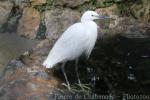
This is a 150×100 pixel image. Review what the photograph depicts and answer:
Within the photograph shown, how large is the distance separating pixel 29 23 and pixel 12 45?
103 cm

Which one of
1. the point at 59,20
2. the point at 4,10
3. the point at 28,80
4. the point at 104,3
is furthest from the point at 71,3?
the point at 28,80

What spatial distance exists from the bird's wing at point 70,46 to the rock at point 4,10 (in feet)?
13.2

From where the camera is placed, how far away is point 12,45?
9906 millimetres

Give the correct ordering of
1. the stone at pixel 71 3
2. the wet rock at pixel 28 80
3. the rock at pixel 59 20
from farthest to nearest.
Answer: the stone at pixel 71 3 → the rock at pixel 59 20 → the wet rock at pixel 28 80

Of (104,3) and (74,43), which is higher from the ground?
(104,3)

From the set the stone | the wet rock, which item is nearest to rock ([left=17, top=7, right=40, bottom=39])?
the stone

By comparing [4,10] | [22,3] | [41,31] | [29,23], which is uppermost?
[22,3]

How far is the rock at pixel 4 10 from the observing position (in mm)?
10852

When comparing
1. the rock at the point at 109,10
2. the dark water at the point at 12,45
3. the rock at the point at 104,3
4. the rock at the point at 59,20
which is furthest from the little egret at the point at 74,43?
the rock at the point at 104,3

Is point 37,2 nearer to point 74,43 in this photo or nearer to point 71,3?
point 71,3

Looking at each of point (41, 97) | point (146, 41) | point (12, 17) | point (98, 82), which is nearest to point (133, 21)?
point (146, 41)

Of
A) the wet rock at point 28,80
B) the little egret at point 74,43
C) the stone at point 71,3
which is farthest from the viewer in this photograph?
the stone at point 71,3

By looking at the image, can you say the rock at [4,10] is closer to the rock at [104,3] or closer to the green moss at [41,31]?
the green moss at [41,31]

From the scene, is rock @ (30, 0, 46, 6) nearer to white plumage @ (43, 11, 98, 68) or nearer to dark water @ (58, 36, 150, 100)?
dark water @ (58, 36, 150, 100)
